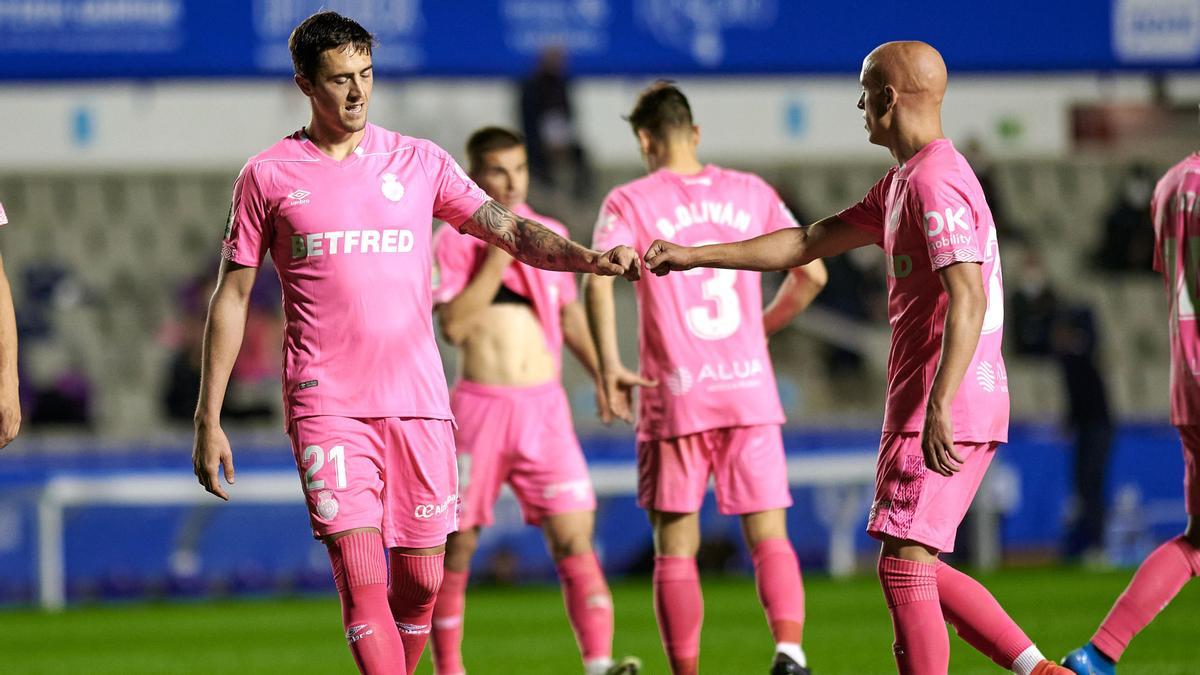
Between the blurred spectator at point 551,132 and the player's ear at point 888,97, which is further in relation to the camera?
the blurred spectator at point 551,132

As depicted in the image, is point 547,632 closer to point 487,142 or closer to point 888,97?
point 487,142

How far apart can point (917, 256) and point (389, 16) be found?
7.97 meters

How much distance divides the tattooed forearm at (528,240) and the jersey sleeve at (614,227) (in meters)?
1.09

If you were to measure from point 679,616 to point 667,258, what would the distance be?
1.51m

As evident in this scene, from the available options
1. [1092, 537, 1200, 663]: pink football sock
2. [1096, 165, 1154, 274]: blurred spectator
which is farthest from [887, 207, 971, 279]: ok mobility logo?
[1096, 165, 1154, 274]: blurred spectator

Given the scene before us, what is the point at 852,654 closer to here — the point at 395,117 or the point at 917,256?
the point at 917,256

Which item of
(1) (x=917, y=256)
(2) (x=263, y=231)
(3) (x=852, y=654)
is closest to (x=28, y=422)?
(3) (x=852, y=654)

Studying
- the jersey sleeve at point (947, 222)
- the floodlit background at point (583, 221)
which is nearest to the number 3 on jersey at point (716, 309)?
the jersey sleeve at point (947, 222)

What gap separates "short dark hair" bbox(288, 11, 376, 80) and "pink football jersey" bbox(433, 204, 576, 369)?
6.11 ft

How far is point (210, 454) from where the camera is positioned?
4.48 meters

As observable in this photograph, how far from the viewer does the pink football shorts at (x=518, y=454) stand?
646cm

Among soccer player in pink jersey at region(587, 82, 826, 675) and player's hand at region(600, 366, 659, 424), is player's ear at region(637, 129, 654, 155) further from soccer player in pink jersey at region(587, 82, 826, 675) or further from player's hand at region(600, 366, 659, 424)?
player's hand at region(600, 366, 659, 424)

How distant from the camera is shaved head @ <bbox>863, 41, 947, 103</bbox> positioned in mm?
4578

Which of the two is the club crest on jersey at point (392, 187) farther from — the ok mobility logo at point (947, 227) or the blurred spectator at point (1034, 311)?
the blurred spectator at point (1034, 311)
